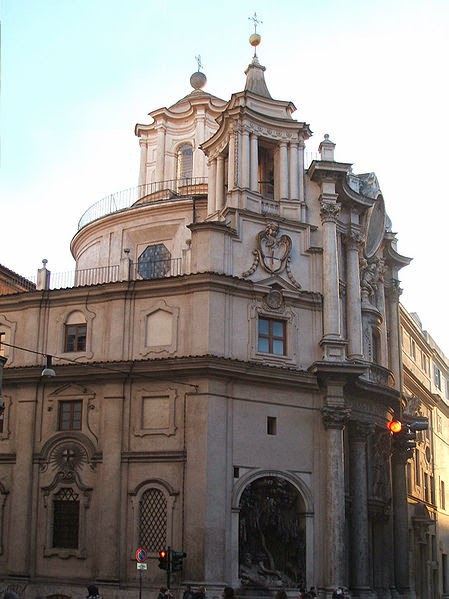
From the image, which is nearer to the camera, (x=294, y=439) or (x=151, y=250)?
(x=294, y=439)

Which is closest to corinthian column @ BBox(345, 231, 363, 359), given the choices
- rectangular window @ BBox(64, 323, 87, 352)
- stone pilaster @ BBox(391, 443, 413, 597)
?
stone pilaster @ BBox(391, 443, 413, 597)

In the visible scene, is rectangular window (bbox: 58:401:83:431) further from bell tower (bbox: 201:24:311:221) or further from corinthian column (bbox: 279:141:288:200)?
corinthian column (bbox: 279:141:288:200)

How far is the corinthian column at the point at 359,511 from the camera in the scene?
119 ft

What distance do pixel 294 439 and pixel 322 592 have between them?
5.79 meters

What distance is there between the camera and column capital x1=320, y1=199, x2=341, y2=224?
3859 centimetres

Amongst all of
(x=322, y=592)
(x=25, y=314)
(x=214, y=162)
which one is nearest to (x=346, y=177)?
(x=214, y=162)

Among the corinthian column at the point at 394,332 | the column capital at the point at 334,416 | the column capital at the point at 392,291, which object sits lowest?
the column capital at the point at 334,416

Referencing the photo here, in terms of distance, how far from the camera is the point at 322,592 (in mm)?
33500

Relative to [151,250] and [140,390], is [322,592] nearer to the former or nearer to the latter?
[140,390]

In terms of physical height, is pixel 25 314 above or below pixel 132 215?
below

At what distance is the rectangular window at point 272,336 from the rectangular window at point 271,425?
2662mm

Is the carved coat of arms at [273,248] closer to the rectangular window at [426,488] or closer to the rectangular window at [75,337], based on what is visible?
the rectangular window at [75,337]

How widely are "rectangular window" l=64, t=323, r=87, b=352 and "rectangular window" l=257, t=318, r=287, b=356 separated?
714cm

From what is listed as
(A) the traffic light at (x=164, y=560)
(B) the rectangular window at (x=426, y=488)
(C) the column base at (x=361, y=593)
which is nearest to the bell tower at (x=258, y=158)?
(A) the traffic light at (x=164, y=560)
